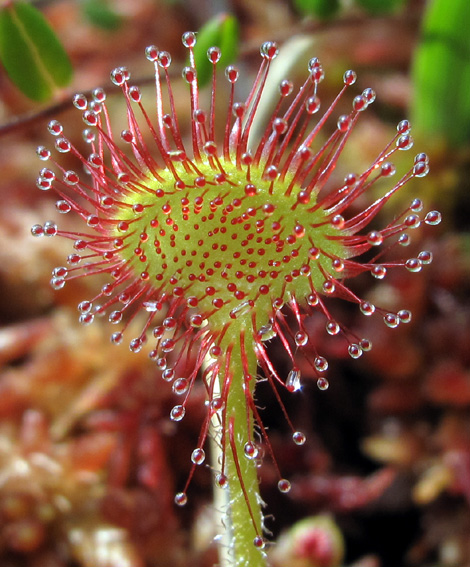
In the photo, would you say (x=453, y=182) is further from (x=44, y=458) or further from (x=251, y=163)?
(x=44, y=458)

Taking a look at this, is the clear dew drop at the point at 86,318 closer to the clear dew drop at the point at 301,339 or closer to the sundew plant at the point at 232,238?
the sundew plant at the point at 232,238

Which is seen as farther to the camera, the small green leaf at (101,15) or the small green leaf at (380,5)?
the small green leaf at (101,15)

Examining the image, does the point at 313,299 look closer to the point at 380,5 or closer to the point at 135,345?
the point at 135,345

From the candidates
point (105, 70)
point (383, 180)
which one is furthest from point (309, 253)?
point (105, 70)

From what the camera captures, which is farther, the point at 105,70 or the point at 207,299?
the point at 105,70

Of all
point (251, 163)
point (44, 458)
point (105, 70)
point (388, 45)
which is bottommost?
point (44, 458)

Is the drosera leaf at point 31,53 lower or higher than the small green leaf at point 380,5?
higher

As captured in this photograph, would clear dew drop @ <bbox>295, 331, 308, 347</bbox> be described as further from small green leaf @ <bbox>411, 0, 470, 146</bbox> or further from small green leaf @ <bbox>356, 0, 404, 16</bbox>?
small green leaf @ <bbox>356, 0, 404, 16</bbox>

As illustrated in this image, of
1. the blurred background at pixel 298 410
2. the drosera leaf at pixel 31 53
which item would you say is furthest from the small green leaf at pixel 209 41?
the drosera leaf at pixel 31 53
